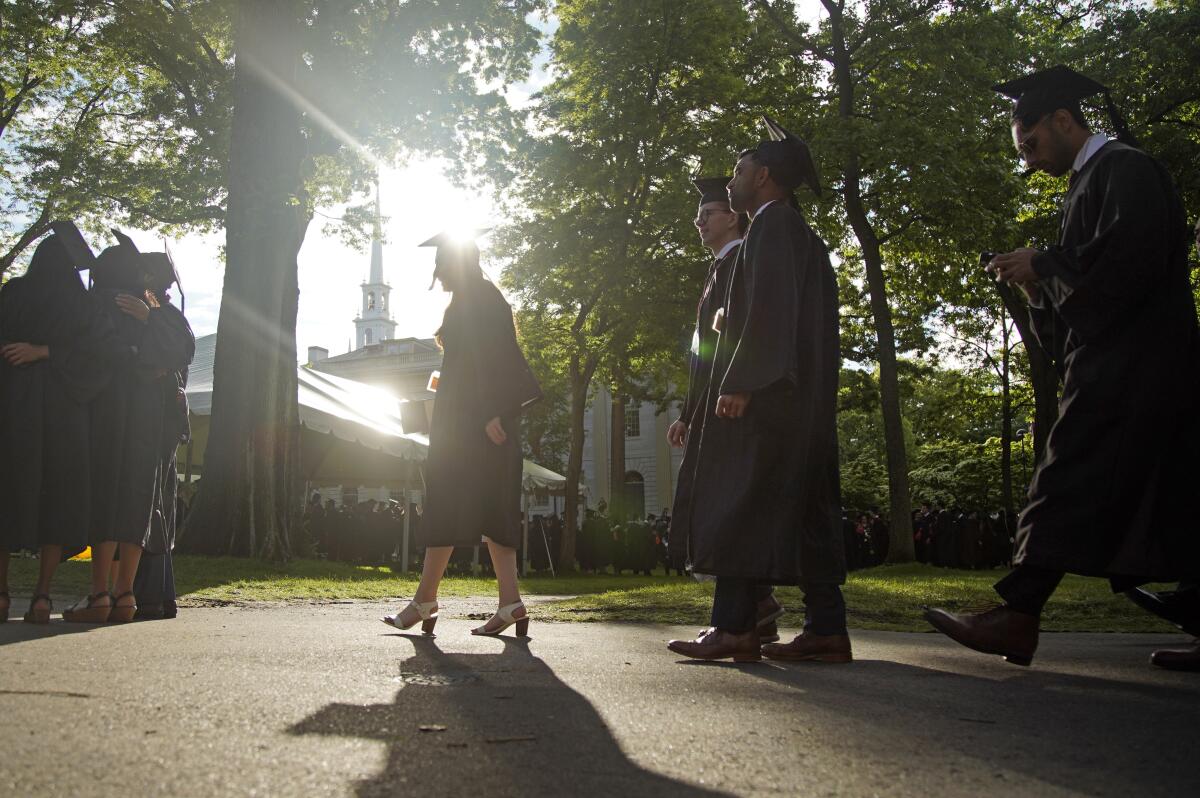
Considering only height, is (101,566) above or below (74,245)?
below

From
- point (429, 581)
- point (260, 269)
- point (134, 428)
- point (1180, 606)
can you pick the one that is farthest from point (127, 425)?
point (260, 269)

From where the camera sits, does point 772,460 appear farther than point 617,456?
No

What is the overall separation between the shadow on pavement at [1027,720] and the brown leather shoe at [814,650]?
11.3 inches

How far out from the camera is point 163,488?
20.6 ft

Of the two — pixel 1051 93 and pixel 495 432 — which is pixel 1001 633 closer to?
pixel 1051 93

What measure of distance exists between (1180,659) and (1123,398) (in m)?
1.02

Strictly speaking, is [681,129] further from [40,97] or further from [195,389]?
[40,97]

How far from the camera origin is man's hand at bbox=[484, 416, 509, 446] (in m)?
5.27

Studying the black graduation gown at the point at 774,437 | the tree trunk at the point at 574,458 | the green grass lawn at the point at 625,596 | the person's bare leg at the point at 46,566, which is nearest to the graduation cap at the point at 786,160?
the black graduation gown at the point at 774,437

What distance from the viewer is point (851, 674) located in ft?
12.2

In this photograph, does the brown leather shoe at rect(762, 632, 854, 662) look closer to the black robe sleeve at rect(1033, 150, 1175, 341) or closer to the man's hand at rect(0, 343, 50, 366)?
the black robe sleeve at rect(1033, 150, 1175, 341)

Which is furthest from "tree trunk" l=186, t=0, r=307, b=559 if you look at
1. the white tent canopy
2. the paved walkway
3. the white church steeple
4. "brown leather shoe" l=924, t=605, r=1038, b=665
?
the white church steeple

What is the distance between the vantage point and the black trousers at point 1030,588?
3619 mm

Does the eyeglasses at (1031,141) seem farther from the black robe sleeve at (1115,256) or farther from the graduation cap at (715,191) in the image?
the graduation cap at (715,191)
